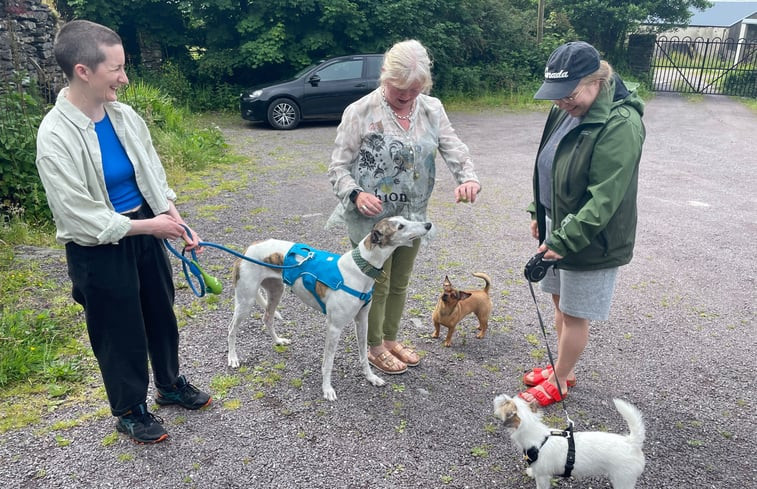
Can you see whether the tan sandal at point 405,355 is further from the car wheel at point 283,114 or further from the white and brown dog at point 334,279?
the car wheel at point 283,114

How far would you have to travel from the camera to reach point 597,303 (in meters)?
2.96

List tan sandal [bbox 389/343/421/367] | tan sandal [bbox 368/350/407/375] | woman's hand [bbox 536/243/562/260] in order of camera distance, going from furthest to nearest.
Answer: tan sandal [bbox 389/343/421/367], tan sandal [bbox 368/350/407/375], woman's hand [bbox 536/243/562/260]


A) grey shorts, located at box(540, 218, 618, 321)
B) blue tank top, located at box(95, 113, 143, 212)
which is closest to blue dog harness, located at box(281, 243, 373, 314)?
blue tank top, located at box(95, 113, 143, 212)

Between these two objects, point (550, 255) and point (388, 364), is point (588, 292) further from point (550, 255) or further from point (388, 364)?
point (388, 364)

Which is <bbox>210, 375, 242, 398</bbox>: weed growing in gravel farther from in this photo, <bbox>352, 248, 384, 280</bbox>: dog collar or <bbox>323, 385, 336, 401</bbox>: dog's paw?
<bbox>352, 248, 384, 280</bbox>: dog collar

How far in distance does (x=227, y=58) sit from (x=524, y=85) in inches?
372

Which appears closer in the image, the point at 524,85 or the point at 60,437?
the point at 60,437

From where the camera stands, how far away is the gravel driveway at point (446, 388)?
279 centimetres

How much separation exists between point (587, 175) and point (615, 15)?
19.2m

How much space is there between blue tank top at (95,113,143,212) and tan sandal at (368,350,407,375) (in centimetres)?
183

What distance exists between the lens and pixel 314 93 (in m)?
12.4

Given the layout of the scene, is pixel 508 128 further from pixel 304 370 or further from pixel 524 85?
pixel 304 370

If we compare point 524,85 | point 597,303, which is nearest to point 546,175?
point 597,303

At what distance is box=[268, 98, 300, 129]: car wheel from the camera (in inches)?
484
